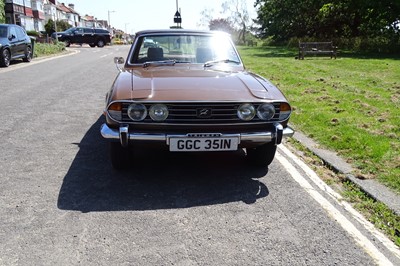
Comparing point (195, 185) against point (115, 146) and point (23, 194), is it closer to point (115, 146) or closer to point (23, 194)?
point (115, 146)

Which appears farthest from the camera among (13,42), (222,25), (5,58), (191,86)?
(222,25)

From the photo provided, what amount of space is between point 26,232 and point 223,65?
320cm

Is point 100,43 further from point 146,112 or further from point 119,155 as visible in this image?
point 146,112

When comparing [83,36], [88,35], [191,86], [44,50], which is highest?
[191,86]

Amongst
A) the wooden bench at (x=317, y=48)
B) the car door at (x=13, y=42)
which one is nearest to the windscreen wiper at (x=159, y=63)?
the car door at (x=13, y=42)

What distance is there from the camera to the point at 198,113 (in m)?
3.71

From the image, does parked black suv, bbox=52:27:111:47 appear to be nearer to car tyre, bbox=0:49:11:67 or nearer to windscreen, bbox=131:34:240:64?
car tyre, bbox=0:49:11:67

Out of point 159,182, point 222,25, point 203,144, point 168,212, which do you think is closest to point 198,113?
point 203,144

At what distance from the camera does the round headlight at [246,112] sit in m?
3.76

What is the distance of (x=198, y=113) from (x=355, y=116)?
13.9ft

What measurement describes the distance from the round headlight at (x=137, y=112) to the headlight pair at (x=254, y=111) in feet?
3.09

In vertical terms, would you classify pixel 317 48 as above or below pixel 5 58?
above

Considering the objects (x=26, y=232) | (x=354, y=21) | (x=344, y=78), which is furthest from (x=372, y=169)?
(x=354, y=21)

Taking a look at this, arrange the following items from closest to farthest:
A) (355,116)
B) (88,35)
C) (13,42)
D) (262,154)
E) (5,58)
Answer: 1. (262,154)
2. (355,116)
3. (5,58)
4. (13,42)
5. (88,35)
